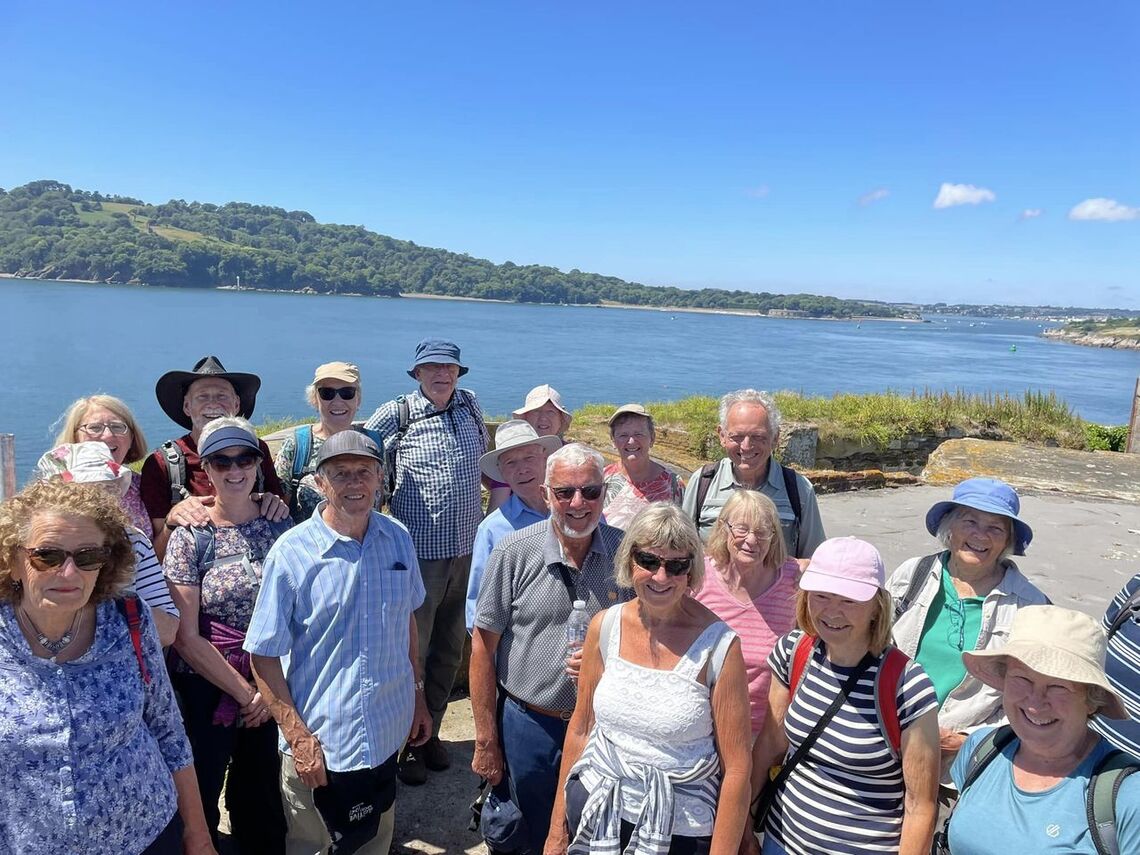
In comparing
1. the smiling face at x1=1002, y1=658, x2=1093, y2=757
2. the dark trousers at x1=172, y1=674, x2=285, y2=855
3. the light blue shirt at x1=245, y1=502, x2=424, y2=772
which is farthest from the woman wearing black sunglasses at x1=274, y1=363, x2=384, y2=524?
the smiling face at x1=1002, y1=658, x2=1093, y2=757

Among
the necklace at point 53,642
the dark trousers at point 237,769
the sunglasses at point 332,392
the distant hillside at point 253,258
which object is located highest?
the distant hillside at point 253,258

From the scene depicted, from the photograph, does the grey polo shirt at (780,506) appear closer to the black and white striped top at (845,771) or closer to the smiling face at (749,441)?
the smiling face at (749,441)

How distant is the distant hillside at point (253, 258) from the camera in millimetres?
108312

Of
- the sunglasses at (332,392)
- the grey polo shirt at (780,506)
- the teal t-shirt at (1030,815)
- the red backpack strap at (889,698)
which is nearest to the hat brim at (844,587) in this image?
the red backpack strap at (889,698)

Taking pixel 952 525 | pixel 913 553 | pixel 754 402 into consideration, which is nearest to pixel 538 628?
pixel 754 402

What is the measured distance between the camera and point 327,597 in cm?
254

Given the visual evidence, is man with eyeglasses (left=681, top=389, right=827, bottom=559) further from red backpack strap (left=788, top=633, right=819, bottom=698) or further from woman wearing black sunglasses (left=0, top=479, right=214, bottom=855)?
woman wearing black sunglasses (left=0, top=479, right=214, bottom=855)

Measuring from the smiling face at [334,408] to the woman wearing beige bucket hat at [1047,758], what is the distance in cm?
293

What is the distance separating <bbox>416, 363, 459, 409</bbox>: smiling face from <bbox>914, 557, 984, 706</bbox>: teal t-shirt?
98.9 inches

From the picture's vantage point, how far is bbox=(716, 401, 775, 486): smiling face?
10.9ft

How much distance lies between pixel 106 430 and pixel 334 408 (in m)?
0.97

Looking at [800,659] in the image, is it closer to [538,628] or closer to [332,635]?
[538,628]

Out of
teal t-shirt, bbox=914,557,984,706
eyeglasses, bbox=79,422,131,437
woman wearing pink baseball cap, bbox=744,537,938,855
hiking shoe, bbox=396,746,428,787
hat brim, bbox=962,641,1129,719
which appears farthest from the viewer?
hiking shoe, bbox=396,746,428,787

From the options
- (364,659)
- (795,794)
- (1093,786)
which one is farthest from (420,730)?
(1093,786)
